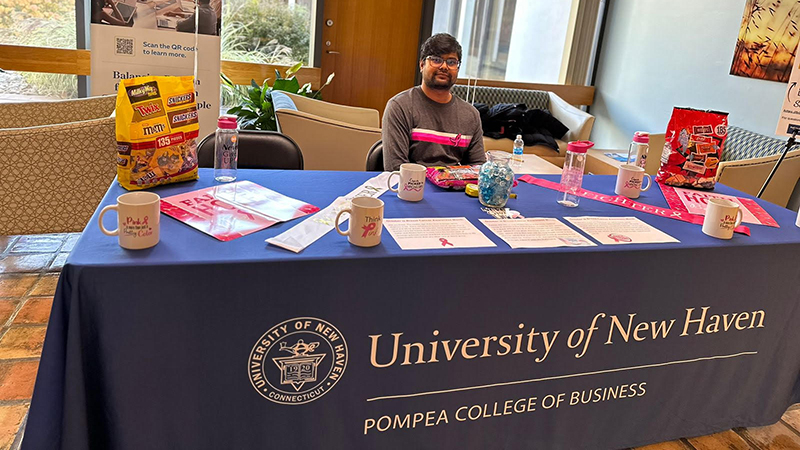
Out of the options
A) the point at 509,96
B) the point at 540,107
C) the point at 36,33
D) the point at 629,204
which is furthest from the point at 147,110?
the point at 540,107

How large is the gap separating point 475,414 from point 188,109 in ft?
3.91

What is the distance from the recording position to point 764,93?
425 cm

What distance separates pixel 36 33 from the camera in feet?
14.8

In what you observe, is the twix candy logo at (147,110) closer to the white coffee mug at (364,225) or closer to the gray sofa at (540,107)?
the white coffee mug at (364,225)

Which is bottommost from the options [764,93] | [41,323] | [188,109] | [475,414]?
[41,323]

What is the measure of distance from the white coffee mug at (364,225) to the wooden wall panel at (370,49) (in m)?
4.28

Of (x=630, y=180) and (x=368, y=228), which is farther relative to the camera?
(x=630, y=180)

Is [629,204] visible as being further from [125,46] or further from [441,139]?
[125,46]

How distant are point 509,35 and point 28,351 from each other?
5.07 m

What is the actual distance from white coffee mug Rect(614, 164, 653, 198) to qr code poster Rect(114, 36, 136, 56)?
2.45 m

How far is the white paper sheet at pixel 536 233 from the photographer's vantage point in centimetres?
153

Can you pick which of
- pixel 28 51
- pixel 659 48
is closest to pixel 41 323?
pixel 28 51

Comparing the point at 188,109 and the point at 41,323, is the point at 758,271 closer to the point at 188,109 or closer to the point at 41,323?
the point at 188,109

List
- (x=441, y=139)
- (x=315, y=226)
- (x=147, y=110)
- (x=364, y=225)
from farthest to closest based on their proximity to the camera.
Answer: (x=441, y=139) < (x=147, y=110) < (x=315, y=226) < (x=364, y=225)
